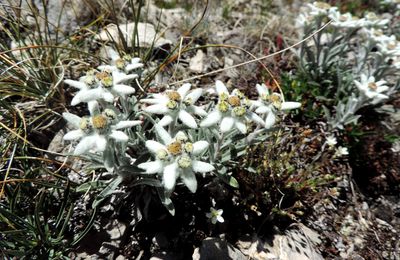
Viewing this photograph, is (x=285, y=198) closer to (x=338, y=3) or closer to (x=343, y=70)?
(x=343, y=70)

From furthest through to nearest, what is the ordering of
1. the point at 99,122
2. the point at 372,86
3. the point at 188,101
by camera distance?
the point at 372,86 < the point at 188,101 < the point at 99,122

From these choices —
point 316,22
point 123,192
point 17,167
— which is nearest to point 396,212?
point 316,22

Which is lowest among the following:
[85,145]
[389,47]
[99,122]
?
[389,47]

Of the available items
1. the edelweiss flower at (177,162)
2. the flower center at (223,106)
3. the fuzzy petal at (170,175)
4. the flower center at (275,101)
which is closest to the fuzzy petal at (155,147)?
the edelweiss flower at (177,162)

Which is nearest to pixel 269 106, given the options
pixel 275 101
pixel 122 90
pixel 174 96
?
pixel 275 101

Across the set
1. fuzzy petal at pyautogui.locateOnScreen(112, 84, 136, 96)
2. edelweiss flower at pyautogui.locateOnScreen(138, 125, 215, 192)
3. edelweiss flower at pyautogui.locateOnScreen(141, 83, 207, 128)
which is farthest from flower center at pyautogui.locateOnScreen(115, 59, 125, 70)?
edelweiss flower at pyautogui.locateOnScreen(138, 125, 215, 192)

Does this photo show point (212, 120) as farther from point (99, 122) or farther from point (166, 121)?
point (99, 122)

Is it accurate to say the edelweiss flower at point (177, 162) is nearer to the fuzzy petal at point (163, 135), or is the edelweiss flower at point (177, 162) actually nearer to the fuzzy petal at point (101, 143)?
the fuzzy petal at point (163, 135)

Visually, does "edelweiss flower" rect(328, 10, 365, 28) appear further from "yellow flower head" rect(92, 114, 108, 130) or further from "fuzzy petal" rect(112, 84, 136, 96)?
"yellow flower head" rect(92, 114, 108, 130)
